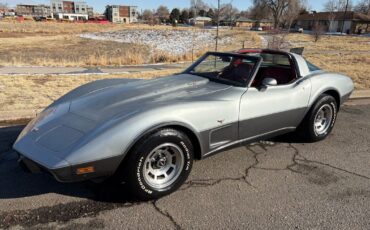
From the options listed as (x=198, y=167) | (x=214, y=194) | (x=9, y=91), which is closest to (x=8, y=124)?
(x=9, y=91)

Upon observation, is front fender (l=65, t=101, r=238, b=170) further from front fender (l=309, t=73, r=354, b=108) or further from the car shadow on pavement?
front fender (l=309, t=73, r=354, b=108)

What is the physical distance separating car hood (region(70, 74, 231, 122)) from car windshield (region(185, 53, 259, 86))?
0.17 m

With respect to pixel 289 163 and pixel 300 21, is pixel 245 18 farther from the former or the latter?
pixel 289 163

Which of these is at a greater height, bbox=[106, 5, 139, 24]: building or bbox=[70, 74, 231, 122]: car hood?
bbox=[106, 5, 139, 24]: building

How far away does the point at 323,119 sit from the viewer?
16.6 feet

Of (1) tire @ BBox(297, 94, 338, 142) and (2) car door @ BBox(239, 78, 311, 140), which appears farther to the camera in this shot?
(1) tire @ BBox(297, 94, 338, 142)

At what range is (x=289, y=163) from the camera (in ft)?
13.8

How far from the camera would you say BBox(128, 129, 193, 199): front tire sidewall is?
3045 millimetres

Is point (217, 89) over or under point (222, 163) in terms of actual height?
over

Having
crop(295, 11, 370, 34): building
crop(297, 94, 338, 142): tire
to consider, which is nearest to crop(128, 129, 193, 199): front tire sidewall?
crop(297, 94, 338, 142): tire

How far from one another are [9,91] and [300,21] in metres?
102

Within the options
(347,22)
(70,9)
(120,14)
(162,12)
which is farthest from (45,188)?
(70,9)

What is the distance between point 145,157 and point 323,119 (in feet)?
10.4

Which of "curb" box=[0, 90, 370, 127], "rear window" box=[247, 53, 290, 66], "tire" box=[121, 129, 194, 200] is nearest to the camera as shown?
"tire" box=[121, 129, 194, 200]
